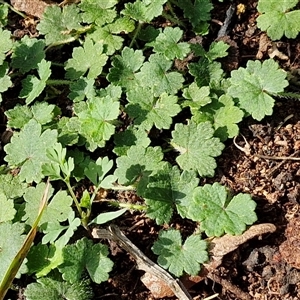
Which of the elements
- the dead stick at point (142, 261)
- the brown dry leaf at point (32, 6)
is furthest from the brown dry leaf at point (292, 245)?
the brown dry leaf at point (32, 6)

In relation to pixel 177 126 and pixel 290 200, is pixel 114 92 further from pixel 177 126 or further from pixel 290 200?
pixel 290 200

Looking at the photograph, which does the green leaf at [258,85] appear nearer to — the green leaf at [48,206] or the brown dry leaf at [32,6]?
the green leaf at [48,206]

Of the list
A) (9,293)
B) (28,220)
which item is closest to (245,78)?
(28,220)

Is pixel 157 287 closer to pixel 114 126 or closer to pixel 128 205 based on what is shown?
pixel 128 205

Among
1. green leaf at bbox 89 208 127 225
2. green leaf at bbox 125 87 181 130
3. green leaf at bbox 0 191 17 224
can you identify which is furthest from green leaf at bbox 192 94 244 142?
green leaf at bbox 0 191 17 224

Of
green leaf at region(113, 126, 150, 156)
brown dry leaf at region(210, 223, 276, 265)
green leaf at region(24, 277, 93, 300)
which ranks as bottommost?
green leaf at region(24, 277, 93, 300)

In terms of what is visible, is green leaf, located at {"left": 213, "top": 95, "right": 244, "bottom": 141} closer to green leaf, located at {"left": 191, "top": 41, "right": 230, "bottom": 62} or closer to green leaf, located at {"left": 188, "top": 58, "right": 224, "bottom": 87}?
green leaf, located at {"left": 188, "top": 58, "right": 224, "bottom": 87}

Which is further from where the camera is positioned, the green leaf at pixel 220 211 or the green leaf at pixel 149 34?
the green leaf at pixel 149 34
